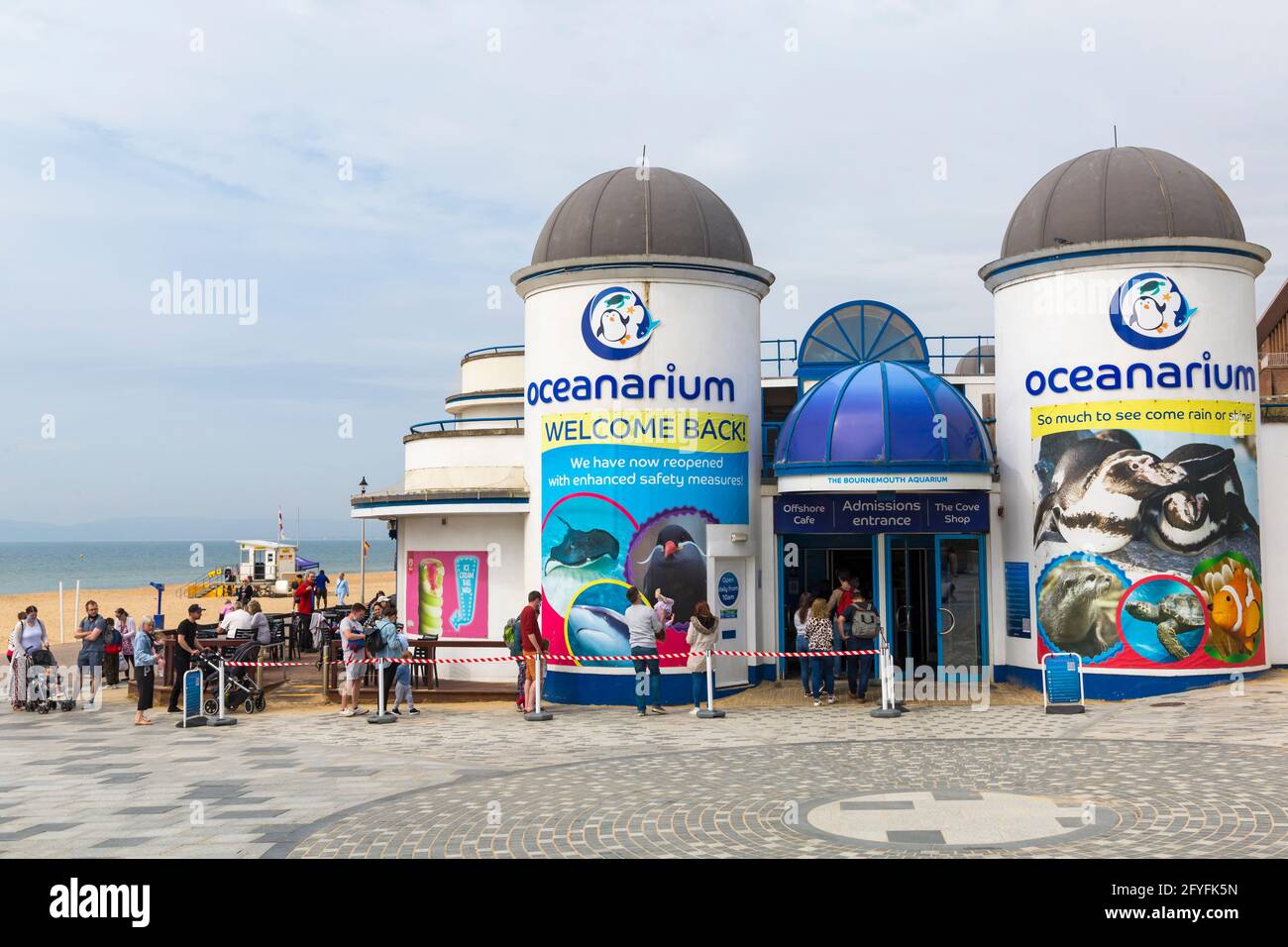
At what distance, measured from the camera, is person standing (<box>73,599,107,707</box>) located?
21.2m

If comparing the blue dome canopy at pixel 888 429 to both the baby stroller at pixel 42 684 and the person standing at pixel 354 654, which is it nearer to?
the person standing at pixel 354 654

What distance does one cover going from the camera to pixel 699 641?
17.9 meters

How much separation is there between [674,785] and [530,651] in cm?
610

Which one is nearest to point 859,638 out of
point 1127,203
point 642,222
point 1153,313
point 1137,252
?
point 1153,313

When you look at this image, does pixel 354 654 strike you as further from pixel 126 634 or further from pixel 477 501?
pixel 126 634

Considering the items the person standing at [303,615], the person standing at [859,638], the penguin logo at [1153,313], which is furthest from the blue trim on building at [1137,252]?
the person standing at [303,615]

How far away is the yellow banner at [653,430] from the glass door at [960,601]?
412cm

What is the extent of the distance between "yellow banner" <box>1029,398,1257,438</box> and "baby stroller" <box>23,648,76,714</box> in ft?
55.8

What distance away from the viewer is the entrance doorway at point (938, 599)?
20.2m
